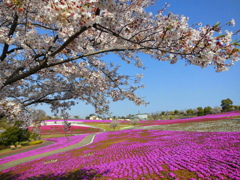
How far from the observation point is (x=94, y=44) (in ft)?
16.7

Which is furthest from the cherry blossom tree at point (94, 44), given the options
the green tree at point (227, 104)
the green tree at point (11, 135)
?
the green tree at point (227, 104)

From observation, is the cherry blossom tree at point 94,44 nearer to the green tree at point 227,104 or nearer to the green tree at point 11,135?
the green tree at point 11,135

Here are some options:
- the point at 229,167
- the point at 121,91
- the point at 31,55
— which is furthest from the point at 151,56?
the point at 229,167

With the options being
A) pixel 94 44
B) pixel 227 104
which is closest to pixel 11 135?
pixel 94 44

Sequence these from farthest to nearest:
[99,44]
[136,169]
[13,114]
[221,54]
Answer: [136,169]
[99,44]
[13,114]
[221,54]

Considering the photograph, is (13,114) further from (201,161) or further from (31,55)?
(201,161)

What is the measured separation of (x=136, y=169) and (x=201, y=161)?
10.1ft

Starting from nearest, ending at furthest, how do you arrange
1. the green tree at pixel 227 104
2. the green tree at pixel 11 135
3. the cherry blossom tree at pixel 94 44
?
the cherry blossom tree at pixel 94 44 < the green tree at pixel 11 135 < the green tree at pixel 227 104

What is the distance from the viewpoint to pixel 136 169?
843 centimetres

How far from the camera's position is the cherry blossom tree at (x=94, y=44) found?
2.73 meters

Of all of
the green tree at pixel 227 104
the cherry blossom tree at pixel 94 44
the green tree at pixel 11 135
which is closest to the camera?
the cherry blossom tree at pixel 94 44

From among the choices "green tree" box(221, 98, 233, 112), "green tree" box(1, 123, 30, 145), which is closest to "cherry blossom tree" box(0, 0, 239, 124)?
"green tree" box(1, 123, 30, 145)

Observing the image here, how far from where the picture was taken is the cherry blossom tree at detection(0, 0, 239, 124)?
2.73 metres

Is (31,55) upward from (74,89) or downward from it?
upward
